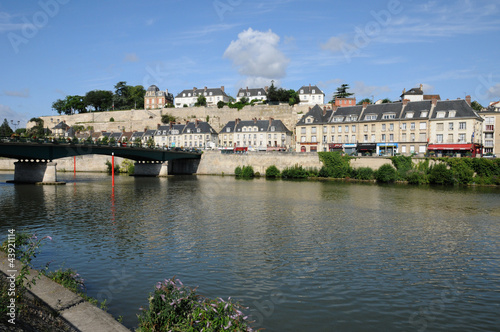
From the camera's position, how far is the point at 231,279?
12.7 metres

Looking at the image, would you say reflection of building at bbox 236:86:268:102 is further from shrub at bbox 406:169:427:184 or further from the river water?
the river water

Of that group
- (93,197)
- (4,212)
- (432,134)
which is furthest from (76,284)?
(432,134)

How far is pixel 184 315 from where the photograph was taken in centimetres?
767

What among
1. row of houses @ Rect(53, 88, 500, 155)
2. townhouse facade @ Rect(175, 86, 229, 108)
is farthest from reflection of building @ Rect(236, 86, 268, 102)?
row of houses @ Rect(53, 88, 500, 155)

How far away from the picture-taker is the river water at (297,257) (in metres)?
10.5

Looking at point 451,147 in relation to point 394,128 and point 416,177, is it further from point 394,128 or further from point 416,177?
point 416,177

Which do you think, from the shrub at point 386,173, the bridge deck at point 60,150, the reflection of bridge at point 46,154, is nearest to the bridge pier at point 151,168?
the reflection of bridge at point 46,154

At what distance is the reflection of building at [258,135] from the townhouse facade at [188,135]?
3.64 meters

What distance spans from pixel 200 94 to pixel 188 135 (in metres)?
34.8

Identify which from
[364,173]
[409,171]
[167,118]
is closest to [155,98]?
[167,118]

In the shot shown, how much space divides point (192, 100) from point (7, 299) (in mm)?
120710

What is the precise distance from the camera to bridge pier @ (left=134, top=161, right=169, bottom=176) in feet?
221

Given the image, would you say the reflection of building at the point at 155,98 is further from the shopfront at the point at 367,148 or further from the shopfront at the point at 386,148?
the shopfront at the point at 386,148

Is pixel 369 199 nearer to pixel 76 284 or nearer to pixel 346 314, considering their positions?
pixel 346 314
